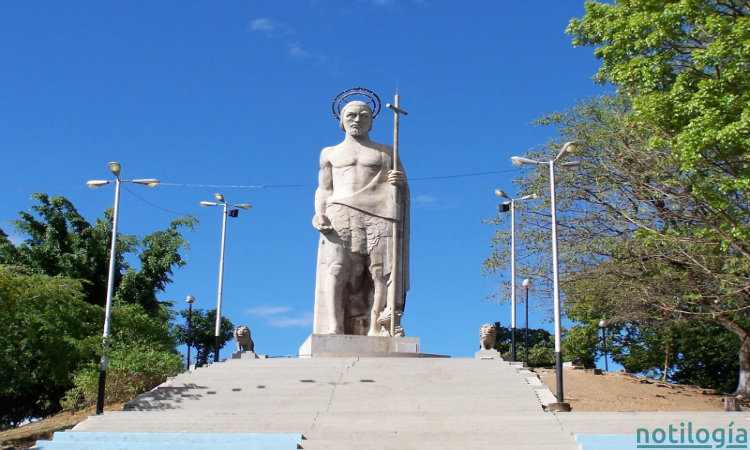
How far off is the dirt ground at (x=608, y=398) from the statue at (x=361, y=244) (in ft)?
17.2

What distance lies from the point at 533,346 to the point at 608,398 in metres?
22.4

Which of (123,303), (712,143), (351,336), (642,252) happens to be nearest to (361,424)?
(351,336)

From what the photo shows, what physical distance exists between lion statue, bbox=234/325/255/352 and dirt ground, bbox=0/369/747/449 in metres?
3.39

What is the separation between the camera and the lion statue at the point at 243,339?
19.6 meters

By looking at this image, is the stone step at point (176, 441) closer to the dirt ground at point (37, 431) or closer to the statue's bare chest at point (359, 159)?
the dirt ground at point (37, 431)

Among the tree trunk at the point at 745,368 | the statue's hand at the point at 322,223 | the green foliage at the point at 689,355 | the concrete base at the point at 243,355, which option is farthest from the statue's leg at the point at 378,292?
the green foliage at the point at 689,355

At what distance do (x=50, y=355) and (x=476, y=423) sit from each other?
34.6 ft

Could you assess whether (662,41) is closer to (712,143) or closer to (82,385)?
(712,143)

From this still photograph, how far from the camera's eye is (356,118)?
21.0 metres

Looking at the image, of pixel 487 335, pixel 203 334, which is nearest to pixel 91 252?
pixel 203 334

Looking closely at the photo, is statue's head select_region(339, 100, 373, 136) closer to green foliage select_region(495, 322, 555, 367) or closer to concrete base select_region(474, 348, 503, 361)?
concrete base select_region(474, 348, 503, 361)

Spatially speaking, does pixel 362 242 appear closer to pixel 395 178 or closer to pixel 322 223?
pixel 322 223

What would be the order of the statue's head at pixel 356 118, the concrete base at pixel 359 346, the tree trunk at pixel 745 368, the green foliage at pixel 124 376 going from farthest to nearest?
the tree trunk at pixel 745 368 < the green foliage at pixel 124 376 < the statue's head at pixel 356 118 < the concrete base at pixel 359 346

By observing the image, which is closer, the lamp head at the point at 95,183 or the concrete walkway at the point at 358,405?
the concrete walkway at the point at 358,405
